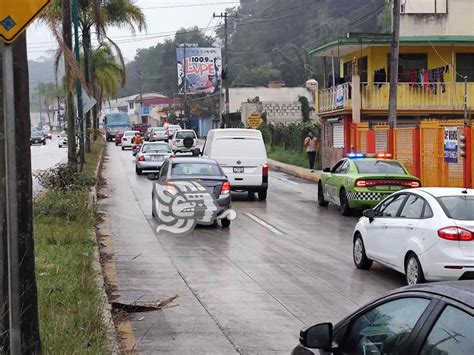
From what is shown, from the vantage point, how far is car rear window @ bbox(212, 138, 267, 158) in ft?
79.3

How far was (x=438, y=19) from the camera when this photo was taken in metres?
37.8

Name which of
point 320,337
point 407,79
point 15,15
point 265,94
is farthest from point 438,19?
point 265,94

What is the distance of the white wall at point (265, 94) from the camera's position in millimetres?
75250

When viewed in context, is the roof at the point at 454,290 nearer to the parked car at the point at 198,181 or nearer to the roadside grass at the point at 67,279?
the roadside grass at the point at 67,279

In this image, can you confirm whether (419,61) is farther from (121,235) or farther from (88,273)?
(88,273)

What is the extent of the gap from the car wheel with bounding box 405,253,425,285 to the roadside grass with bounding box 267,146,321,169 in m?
27.5

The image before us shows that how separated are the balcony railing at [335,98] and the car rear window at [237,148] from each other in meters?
10.6

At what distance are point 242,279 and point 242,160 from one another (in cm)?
1237

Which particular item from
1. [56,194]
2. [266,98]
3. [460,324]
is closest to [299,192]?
[56,194]

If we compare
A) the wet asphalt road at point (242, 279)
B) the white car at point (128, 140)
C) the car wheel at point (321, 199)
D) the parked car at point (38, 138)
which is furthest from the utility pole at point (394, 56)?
the parked car at point (38, 138)

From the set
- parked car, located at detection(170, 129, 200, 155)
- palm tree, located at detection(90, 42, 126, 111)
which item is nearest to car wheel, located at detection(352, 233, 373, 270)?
parked car, located at detection(170, 129, 200, 155)

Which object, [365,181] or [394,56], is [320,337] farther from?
[394,56]

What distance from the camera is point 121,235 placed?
55.1ft

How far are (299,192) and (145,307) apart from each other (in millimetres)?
18526
